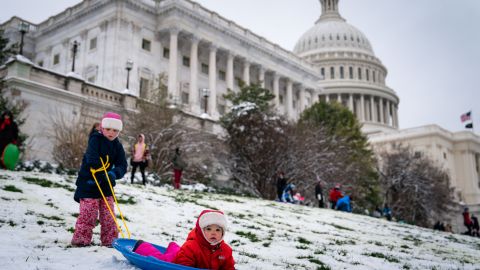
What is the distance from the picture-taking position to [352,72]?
115812mm

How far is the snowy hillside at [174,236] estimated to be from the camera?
6.74 metres

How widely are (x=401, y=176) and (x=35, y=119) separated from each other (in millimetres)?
34691

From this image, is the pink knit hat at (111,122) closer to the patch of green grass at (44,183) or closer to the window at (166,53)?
the patch of green grass at (44,183)

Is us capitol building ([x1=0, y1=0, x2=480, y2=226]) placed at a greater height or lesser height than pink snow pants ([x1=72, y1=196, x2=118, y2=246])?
greater

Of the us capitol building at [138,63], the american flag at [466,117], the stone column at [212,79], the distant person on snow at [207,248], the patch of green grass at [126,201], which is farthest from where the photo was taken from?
the american flag at [466,117]

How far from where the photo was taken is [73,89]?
2689cm

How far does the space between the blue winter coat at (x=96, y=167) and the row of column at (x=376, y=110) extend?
104 m

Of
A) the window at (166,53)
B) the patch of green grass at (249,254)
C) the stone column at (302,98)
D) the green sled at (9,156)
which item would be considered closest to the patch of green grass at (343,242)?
the patch of green grass at (249,254)

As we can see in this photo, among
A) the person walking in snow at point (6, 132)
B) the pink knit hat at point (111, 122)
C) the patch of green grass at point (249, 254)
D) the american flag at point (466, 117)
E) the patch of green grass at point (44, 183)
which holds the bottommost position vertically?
the patch of green grass at point (249, 254)

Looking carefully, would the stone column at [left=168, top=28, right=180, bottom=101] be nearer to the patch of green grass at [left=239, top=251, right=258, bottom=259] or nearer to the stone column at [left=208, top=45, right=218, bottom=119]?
the stone column at [left=208, top=45, right=218, bottom=119]

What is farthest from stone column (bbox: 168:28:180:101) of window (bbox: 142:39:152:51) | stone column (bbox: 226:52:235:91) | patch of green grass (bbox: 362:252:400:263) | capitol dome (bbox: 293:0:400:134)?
capitol dome (bbox: 293:0:400:134)

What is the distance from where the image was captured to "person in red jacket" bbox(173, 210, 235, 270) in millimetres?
5547

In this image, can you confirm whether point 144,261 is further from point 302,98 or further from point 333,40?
point 333,40

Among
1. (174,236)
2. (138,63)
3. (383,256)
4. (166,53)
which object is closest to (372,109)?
(166,53)
